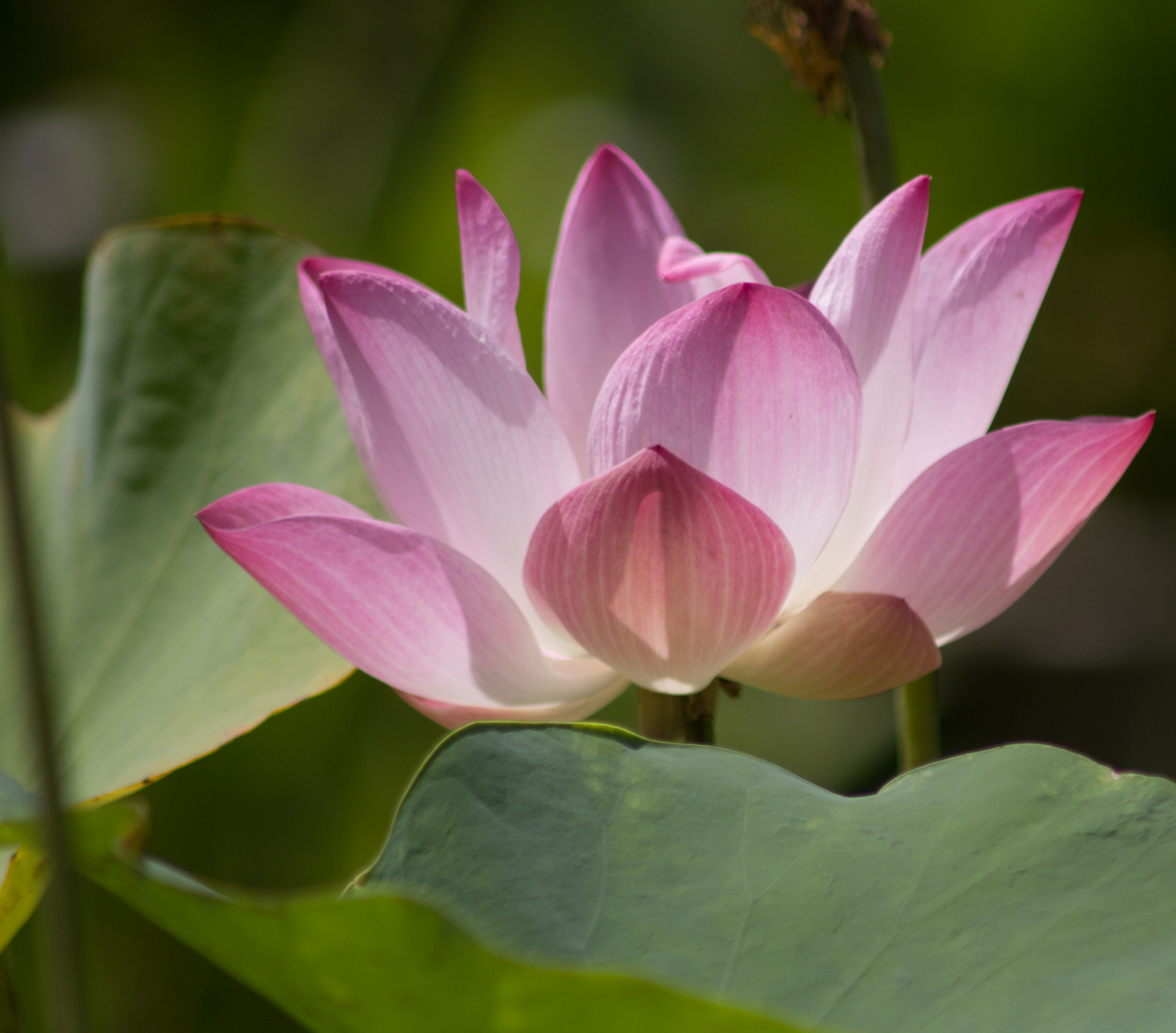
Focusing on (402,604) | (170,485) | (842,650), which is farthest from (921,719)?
(170,485)

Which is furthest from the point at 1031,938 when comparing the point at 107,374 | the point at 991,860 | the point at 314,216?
the point at 314,216


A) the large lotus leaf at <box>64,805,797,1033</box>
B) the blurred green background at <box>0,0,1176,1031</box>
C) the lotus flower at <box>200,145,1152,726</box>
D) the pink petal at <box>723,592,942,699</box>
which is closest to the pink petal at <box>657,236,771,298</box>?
the lotus flower at <box>200,145,1152,726</box>

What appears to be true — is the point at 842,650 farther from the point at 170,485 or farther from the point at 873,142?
the point at 170,485

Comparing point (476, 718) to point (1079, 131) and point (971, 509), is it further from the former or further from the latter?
point (1079, 131)

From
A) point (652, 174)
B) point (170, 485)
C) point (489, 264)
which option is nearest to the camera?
point (489, 264)

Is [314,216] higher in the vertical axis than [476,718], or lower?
higher

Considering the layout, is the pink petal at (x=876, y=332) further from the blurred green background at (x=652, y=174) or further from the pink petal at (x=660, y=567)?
the blurred green background at (x=652, y=174)
